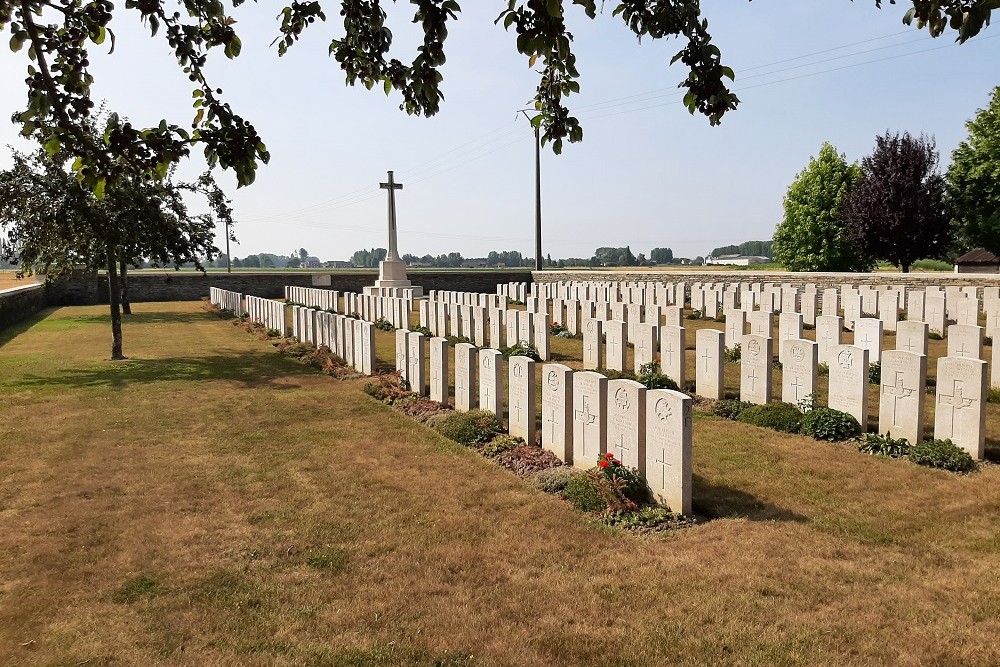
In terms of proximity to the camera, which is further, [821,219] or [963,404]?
[821,219]

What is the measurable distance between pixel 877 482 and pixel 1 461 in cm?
949

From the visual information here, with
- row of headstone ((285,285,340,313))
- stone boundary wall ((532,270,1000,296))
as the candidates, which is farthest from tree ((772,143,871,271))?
row of headstone ((285,285,340,313))

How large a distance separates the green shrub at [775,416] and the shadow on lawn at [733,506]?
8.42 feet

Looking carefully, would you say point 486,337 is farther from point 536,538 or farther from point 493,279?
point 493,279

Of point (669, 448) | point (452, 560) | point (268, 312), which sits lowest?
point (452, 560)

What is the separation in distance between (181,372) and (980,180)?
1258 inches

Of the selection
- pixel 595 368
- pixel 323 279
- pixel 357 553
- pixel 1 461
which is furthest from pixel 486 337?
pixel 323 279

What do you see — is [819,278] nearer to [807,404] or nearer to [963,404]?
[807,404]

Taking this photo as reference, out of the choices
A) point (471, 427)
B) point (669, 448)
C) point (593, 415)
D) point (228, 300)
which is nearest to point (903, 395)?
point (669, 448)

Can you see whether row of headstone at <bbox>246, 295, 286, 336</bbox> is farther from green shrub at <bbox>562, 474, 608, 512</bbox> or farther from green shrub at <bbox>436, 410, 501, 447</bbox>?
green shrub at <bbox>562, 474, 608, 512</bbox>

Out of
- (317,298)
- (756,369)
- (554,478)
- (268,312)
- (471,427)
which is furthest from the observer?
(317,298)

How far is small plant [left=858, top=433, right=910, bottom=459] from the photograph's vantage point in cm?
754

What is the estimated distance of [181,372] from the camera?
14203 mm

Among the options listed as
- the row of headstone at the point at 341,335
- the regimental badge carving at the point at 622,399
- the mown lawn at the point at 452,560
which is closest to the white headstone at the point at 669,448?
the regimental badge carving at the point at 622,399
